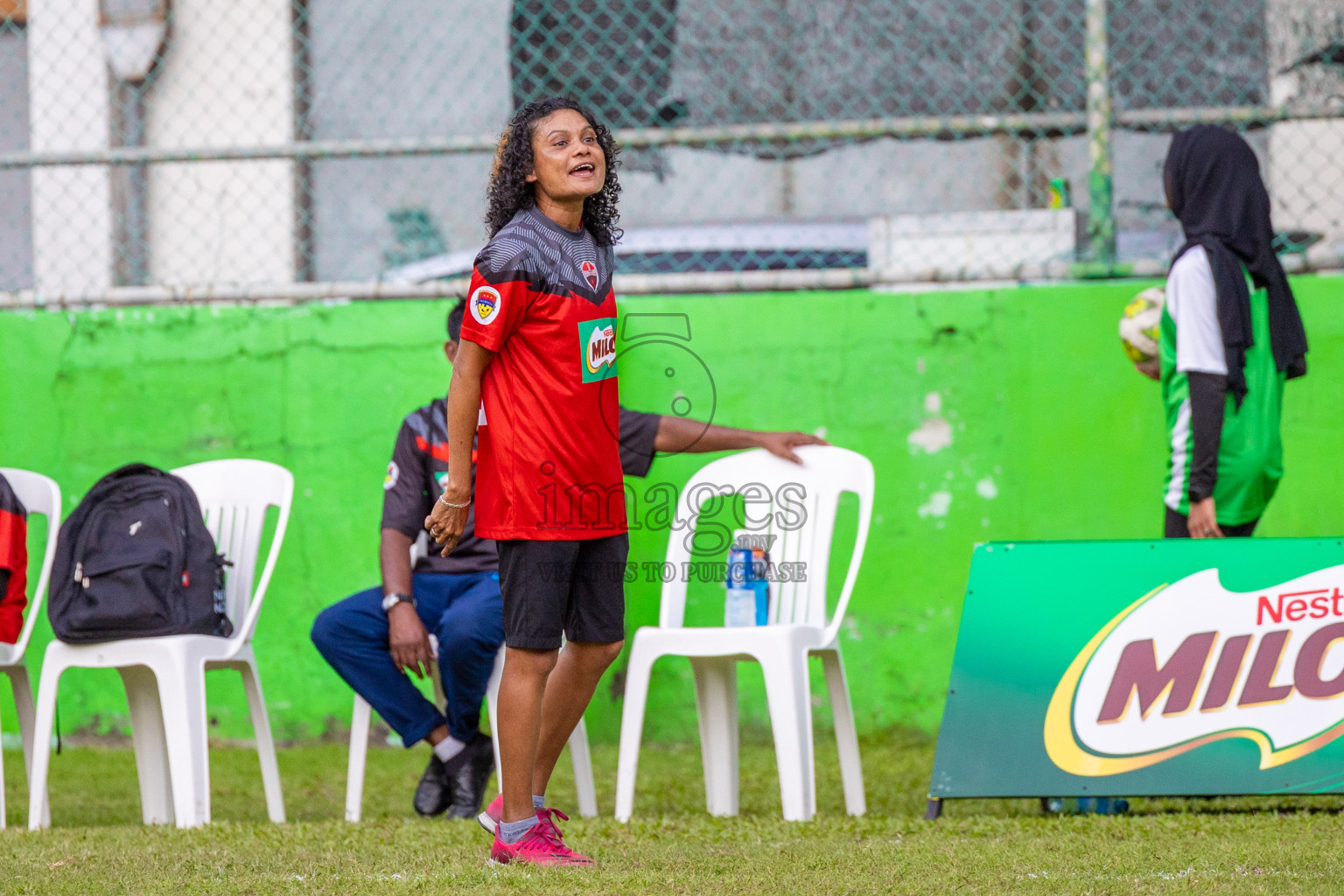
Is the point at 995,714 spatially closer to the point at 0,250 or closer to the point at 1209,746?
the point at 1209,746

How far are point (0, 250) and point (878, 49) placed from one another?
411 cm

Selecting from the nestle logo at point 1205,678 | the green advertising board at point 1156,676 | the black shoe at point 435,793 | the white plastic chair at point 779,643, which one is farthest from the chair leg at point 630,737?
the nestle logo at point 1205,678

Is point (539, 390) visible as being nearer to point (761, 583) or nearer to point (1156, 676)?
point (761, 583)

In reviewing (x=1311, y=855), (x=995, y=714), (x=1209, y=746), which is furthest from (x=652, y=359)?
(x=1311, y=855)

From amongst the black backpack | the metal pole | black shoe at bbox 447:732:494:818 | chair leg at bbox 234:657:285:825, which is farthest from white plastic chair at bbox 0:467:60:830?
the metal pole

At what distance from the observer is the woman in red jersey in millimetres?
2916

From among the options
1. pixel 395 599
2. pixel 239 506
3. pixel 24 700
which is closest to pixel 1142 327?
pixel 395 599

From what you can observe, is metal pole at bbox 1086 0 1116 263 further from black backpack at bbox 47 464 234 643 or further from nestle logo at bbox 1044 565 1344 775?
black backpack at bbox 47 464 234 643

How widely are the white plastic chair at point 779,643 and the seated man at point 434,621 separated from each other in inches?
5.8

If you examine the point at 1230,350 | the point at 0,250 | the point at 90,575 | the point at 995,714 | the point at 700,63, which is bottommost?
the point at 995,714

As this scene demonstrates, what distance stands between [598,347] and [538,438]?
252mm

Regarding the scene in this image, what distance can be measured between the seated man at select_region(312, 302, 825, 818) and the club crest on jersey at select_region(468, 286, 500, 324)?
113 cm

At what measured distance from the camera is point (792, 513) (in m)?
4.08

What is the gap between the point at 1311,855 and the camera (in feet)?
9.65
